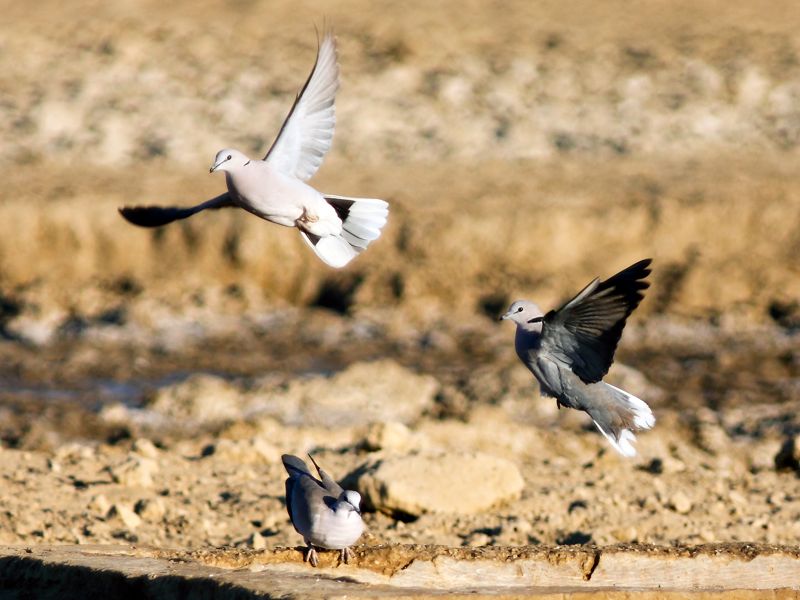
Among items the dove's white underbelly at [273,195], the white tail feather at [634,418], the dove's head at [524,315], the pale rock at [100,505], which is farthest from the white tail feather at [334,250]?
the pale rock at [100,505]

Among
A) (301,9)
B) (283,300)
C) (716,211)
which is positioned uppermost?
(301,9)

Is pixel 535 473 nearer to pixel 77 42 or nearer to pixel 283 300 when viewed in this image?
pixel 283 300

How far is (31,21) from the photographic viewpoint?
18.6 m

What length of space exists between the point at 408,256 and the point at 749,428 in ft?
12.1

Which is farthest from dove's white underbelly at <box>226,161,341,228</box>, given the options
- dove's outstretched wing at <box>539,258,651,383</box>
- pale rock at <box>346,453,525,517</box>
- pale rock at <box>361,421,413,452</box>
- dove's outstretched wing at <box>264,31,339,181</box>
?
pale rock at <box>361,421,413,452</box>

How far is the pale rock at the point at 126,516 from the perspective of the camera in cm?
868

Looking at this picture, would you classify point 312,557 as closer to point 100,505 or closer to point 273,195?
point 273,195

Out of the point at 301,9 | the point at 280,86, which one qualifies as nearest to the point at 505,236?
the point at 280,86

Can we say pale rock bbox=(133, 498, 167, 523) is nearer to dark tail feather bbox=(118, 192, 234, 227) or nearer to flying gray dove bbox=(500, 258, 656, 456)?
dark tail feather bbox=(118, 192, 234, 227)

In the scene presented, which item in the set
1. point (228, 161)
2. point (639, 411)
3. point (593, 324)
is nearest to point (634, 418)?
point (639, 411)

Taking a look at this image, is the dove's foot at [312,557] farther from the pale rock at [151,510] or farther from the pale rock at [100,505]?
the pale rock at [100,505]

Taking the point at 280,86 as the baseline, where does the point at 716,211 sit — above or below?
below

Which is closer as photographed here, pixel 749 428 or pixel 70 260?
pixel 749 428

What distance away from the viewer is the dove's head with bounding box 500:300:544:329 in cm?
704
